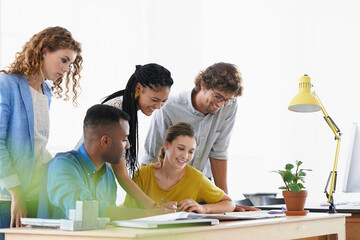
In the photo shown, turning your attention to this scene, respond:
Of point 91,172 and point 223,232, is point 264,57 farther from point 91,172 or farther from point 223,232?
point 223,232

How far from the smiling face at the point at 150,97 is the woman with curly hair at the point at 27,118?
347 millimetres

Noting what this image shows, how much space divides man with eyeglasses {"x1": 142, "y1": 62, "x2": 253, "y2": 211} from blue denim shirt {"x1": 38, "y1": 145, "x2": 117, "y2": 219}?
893 millimetres

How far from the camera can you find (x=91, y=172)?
1674 millimetres

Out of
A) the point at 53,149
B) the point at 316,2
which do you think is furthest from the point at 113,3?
the point at 316,2

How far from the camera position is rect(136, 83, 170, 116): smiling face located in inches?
85.3

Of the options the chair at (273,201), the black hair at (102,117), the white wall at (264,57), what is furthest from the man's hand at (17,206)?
the white wall at (264,57)

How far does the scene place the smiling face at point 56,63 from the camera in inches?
77.7

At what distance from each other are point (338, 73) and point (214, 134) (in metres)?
2.90

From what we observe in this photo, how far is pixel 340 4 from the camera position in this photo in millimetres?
5172

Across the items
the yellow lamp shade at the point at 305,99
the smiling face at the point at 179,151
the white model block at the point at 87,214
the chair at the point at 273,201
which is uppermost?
the yellow lamp shade at the point at 305,99

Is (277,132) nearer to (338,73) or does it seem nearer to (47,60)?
(338,73)

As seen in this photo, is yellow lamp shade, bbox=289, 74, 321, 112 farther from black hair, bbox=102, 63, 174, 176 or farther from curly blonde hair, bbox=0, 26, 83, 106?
curly blonde hair, bbox=0, 26, 83, 106

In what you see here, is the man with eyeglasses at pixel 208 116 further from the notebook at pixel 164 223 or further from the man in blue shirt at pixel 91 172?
the notebook at pixel 164 223

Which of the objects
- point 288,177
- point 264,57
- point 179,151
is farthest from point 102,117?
point 264,57
